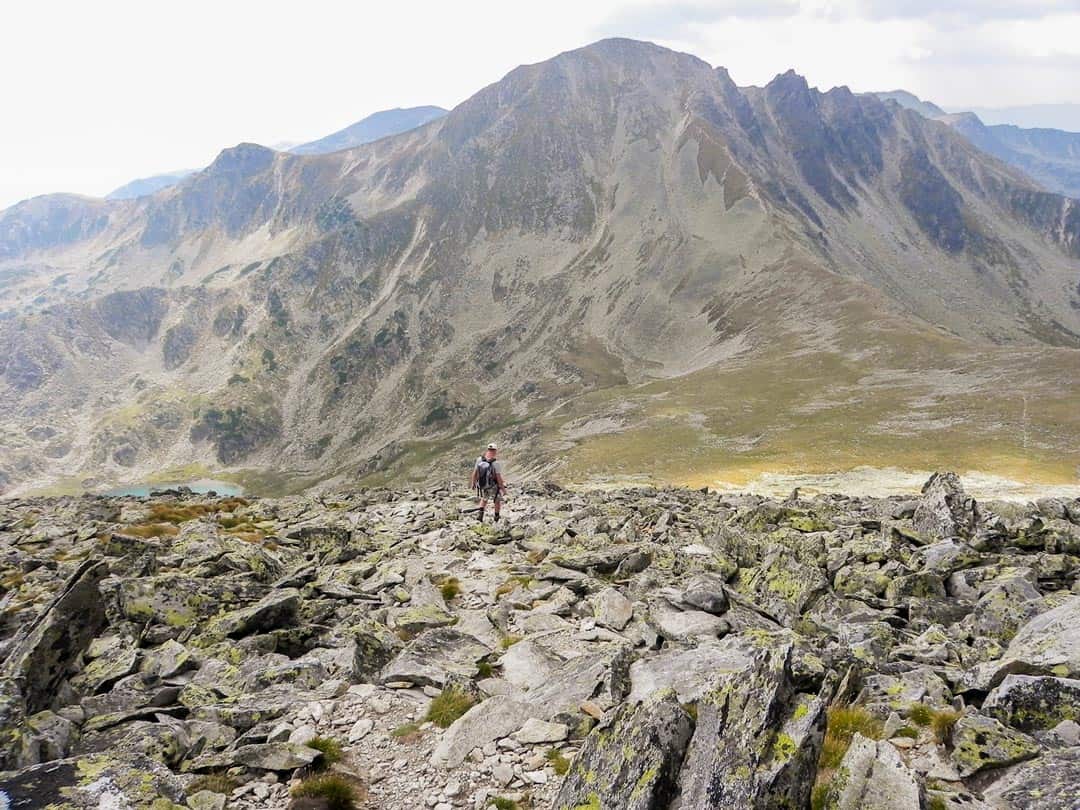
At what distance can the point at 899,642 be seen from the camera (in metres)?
15.3

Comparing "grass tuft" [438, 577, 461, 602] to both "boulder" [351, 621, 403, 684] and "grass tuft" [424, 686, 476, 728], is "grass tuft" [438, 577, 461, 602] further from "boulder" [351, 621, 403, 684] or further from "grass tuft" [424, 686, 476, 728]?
"grass tuft" [424, 686, 476, 728]

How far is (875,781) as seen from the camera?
23.8ft

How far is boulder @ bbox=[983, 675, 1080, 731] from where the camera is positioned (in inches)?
364

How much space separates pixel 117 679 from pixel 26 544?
3121 centimetres

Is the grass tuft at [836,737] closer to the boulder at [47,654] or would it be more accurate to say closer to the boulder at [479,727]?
the boulder at [479,727]

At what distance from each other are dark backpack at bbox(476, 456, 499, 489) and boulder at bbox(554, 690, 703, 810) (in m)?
22.5

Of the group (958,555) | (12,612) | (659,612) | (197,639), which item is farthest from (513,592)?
(12,612)

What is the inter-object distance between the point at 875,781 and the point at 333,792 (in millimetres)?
7850

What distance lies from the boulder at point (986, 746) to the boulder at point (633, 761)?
4.03m

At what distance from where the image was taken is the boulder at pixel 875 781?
7.06 m

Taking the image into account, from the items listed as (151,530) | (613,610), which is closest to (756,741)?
(613,610)

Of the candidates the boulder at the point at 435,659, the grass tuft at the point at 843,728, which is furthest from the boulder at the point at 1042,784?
the boulder at the point at 435,659

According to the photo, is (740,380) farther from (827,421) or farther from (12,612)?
(12,612)

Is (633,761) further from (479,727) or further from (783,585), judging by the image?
(783,585)
